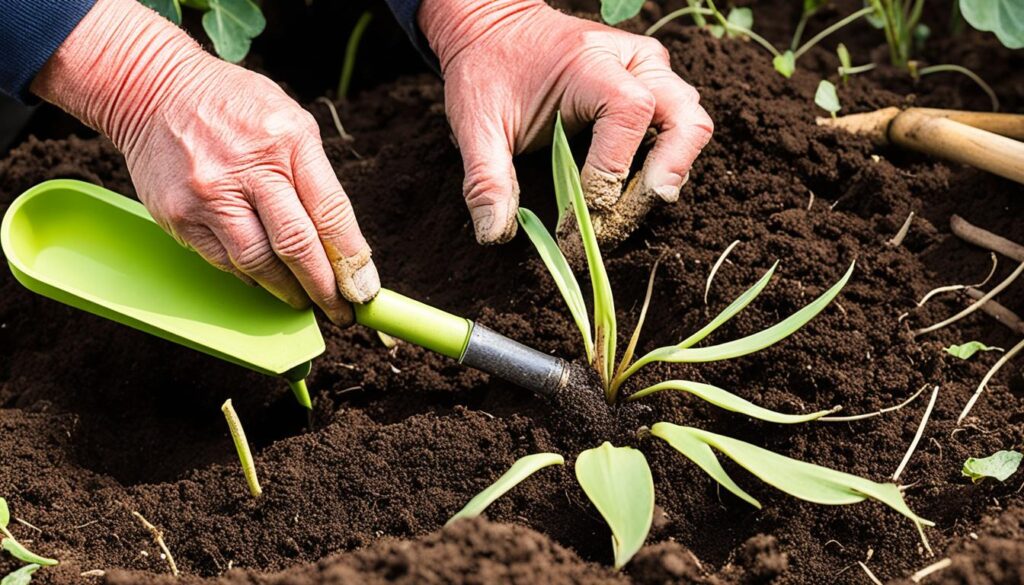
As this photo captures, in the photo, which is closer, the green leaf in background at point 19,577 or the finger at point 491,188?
the green leaf in background at point 19,577

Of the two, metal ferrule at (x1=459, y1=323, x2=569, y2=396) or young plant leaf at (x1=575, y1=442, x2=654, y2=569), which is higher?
young plant leaf at (x1=575, y1=442, x2=654, y2=569)

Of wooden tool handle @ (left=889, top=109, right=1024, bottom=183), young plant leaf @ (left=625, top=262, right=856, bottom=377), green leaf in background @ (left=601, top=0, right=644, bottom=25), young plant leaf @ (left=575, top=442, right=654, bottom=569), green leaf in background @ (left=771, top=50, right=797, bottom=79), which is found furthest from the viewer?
green leaf in background @ (left=771, top=50, right=797, bottom=79)

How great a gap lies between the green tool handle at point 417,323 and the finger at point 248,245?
0.41ft

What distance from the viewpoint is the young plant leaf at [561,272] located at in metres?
1.32

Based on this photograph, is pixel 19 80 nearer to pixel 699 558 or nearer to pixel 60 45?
pixel 60 45

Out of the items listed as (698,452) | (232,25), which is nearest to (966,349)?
(698,452)

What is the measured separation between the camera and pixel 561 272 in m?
1.34

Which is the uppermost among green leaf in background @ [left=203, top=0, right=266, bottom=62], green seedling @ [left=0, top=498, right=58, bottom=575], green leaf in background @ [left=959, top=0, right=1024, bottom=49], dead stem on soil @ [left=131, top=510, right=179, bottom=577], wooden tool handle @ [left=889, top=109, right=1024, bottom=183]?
green leaf in background @ [left=959, top=0, right=1024, bottom=49]

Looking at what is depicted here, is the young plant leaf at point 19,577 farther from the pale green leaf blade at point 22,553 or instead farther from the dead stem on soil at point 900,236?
the dead stem on soil at point 900,236

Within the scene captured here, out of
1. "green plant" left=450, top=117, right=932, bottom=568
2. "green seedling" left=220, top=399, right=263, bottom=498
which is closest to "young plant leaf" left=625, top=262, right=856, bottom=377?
"green plant" left=450, top=117, right=932, bottom=568

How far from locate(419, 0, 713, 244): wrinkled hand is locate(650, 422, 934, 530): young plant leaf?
42 centimetres

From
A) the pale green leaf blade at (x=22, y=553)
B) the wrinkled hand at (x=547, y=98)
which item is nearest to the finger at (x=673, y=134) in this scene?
the wrinkled hand at (x=547, y=98)

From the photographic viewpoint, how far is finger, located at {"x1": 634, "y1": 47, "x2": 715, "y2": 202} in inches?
55.7

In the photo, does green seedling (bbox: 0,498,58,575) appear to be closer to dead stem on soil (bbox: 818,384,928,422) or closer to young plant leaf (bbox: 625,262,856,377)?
young plant leaf (bbox: 625,262,856,377)
